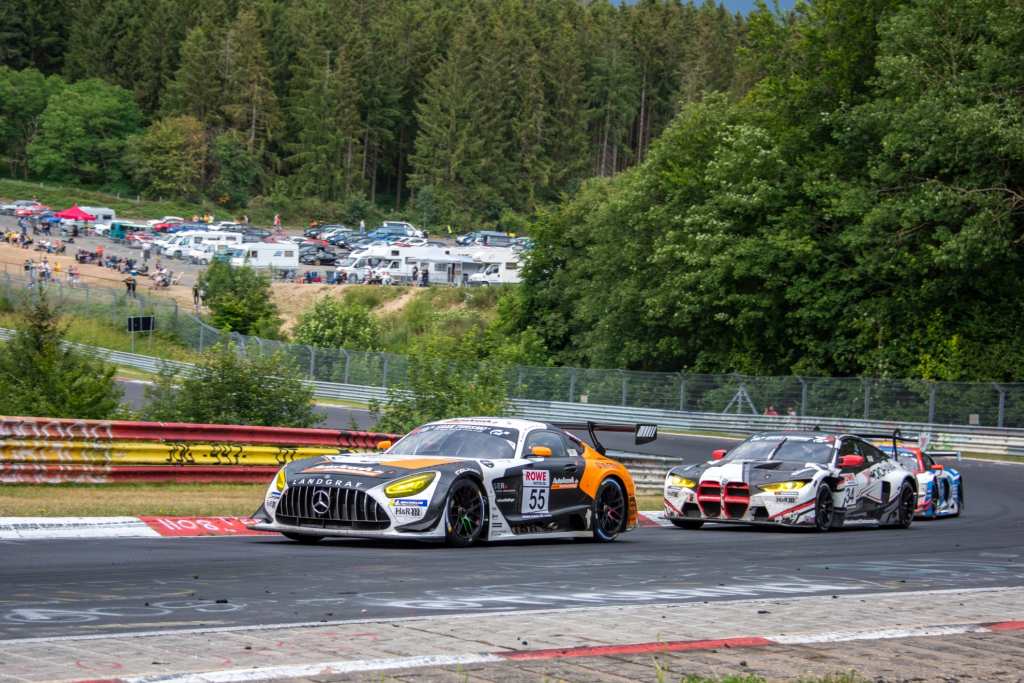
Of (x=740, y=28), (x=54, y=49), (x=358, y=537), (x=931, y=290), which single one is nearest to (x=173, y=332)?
(x=931, y=290)

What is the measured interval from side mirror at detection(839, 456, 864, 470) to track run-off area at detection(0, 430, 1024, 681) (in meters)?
2.44

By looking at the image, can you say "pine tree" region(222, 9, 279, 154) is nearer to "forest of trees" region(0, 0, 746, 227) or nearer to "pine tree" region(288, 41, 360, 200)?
"forest of trees" region(0, 0, 746, 227)

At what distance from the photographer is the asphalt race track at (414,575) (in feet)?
27.9

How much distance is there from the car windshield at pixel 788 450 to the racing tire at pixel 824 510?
42cm

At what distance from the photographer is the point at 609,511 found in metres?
16.0

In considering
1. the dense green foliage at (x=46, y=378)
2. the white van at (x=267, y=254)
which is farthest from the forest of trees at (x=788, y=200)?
the dense green foliage at (x=46, y=378)

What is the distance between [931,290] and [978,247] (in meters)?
3.23

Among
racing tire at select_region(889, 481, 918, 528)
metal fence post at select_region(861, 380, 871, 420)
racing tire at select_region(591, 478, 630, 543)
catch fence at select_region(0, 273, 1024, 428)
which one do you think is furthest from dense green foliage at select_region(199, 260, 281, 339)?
racing tire at select_region(591, 478, 630, 543)

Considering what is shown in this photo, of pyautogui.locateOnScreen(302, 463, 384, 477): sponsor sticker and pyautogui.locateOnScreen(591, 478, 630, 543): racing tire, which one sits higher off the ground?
pyautogui.locateOnScreen(302, 463, 384, 477): sponsor sticker

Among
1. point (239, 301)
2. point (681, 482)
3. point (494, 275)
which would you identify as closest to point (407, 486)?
point (681, 482)

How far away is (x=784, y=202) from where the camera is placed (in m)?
51.3

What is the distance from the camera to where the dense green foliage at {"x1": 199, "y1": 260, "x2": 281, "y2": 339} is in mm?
69062

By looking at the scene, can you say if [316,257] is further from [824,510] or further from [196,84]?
[824,510]

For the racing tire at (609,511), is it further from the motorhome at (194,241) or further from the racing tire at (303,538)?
the motorhome at (194,241)
